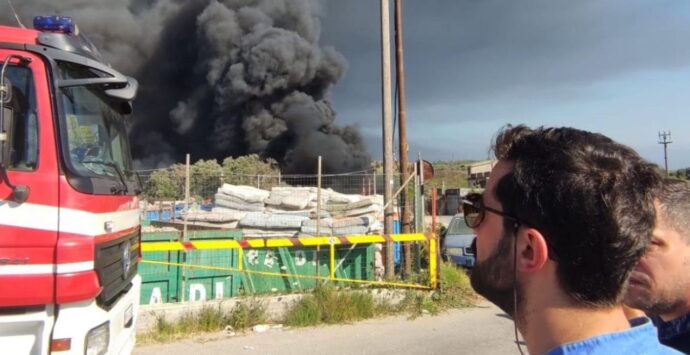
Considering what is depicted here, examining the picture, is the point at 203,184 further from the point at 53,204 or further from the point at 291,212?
the point at 53,204

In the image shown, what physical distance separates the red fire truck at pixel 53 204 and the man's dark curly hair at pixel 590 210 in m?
2.36

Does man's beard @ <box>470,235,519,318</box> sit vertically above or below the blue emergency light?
below

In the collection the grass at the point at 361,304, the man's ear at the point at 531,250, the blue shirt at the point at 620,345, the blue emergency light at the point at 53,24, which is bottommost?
the grass at the point at 361,304

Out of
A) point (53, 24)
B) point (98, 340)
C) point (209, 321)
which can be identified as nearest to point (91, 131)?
point (53, 24)

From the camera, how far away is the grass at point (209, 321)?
230 inches

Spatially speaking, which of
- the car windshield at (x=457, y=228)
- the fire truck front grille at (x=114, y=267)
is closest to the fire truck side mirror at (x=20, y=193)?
the fire truck front grille at (x=114, y=267)

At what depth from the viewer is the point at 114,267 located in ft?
10.5

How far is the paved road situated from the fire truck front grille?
6.49 feet

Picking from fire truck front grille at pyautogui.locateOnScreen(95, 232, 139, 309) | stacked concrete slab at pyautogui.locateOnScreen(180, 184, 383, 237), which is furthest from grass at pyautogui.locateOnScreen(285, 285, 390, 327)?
fire truck front grille at pyautogui.locateOnScreen(95, 232, 139, 309)

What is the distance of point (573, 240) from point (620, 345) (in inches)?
8.9

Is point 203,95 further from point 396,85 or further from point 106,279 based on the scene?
point 106,279

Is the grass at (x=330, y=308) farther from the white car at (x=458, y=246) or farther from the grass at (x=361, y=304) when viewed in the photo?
the white car at (x=458, y=246)

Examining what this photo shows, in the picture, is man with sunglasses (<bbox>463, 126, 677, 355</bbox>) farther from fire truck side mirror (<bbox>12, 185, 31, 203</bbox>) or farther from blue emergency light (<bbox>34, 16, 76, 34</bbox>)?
blue emergency light (<bbox>34, 16, 76, 34</bbox>)

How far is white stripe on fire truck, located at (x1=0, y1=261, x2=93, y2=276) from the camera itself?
257 centimetres
